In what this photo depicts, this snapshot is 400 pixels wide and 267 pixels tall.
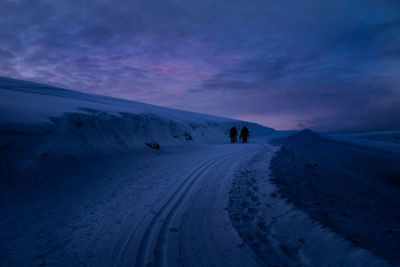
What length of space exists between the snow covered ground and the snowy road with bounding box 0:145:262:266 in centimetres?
2

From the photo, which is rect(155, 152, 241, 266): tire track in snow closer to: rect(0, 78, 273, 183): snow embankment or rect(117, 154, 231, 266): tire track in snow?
rect(117, 154, 231, 266): tire track in snow

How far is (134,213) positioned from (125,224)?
0.50 m

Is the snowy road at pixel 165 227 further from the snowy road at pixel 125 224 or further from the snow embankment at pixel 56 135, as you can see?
the snow embankment at pixel 56 135

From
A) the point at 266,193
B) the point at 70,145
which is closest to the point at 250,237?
the point at 266,193

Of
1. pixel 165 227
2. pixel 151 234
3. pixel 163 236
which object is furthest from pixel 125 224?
pixel 163 236

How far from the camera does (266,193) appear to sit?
17.4 ft

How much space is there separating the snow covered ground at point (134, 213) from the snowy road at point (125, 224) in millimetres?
20

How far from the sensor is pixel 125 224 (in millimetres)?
4145

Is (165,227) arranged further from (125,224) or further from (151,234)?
(125,224)

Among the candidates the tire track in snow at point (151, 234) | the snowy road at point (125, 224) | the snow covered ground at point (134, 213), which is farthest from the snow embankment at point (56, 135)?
the tire track in snow at point (151, 234)

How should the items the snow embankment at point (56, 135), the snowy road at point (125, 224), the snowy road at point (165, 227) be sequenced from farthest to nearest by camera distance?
1. the snow embankment at point (56, 135)
2. the snowy road at point (125, 224)
3. the snowy road at point (165, 227)

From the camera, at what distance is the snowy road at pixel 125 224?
3096 mm

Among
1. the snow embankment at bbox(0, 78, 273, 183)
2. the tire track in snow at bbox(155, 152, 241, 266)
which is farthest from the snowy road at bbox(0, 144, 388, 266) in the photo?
the snow embankment at bbox(0, 78, 273, 183)

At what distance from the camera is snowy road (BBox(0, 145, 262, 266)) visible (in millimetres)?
3096
